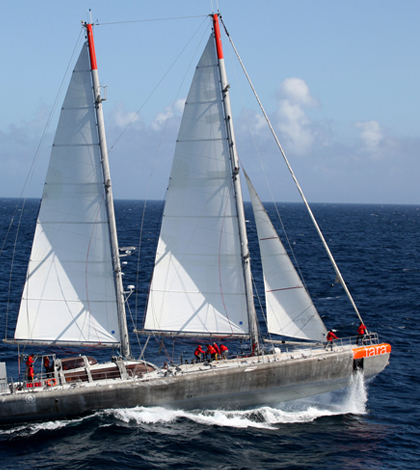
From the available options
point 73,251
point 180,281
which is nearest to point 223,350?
point 180,281

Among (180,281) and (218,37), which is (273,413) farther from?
(218,37)

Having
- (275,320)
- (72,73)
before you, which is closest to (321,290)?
(275,320)

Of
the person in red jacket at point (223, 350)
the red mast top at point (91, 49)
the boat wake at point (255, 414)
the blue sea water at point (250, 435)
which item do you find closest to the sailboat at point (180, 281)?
the red mast top at point (91, 49)

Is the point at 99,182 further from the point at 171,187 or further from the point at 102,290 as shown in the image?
the point at 102,290

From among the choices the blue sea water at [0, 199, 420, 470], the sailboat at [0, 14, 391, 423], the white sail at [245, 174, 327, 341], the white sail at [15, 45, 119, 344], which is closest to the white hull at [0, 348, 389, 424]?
the sailboat at [0, 14, 391, 423]

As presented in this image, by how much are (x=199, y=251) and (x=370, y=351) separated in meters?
9.56

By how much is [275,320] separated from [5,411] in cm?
1287

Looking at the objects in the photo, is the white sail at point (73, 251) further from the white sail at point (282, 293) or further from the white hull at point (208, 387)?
the white sail at point (282, 293)

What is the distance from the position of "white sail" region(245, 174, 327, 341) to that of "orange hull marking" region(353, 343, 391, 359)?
5.70ft

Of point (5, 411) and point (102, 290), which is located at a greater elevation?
point (102, 290)

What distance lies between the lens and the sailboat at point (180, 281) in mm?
23938

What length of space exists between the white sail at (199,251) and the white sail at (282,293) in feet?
4.03

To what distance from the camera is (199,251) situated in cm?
2547

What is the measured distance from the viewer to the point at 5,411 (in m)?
22.7
